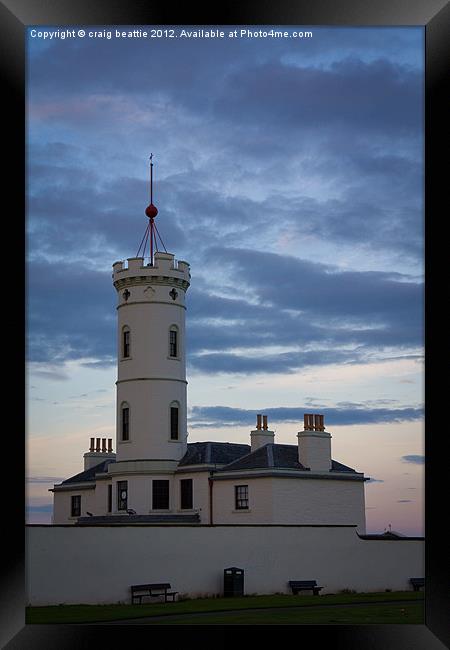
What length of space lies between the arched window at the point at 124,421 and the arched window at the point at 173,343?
2083 mm

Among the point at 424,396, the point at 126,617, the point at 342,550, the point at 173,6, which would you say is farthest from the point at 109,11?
the point at 342,550

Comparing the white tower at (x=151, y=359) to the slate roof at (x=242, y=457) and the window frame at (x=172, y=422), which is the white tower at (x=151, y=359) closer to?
the window frame at (x=172, y=422)

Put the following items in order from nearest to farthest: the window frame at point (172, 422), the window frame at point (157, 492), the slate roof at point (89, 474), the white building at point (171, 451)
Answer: the white building at point (171, 451) < the window frame at point (157, 492) < the window frame at point (172, 422) < the slate roof at point (89, 474)

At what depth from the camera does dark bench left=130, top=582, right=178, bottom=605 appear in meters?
20.0

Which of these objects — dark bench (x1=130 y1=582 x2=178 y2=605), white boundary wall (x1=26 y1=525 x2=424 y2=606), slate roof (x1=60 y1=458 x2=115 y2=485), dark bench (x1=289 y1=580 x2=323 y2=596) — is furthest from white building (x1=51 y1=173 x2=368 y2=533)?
dark bench (x1=130 y1=582 x2=178 y2=605)

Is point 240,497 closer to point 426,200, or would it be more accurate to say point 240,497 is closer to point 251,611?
point 251,611

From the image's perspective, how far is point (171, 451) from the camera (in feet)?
99.6

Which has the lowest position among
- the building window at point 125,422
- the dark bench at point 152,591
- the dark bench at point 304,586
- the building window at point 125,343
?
the dark bench at point 304,586

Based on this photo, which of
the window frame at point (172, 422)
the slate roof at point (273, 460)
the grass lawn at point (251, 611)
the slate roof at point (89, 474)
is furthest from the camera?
the slate roof at point (89, 474)

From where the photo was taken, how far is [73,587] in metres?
19.2

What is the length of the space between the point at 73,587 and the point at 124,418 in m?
11.5

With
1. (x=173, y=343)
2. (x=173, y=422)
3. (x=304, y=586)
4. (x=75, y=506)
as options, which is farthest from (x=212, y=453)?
(x=304, y=586)

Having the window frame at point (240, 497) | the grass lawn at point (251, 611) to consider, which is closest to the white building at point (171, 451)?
the window frame at point (240, 497)

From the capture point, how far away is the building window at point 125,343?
99.9 feet
